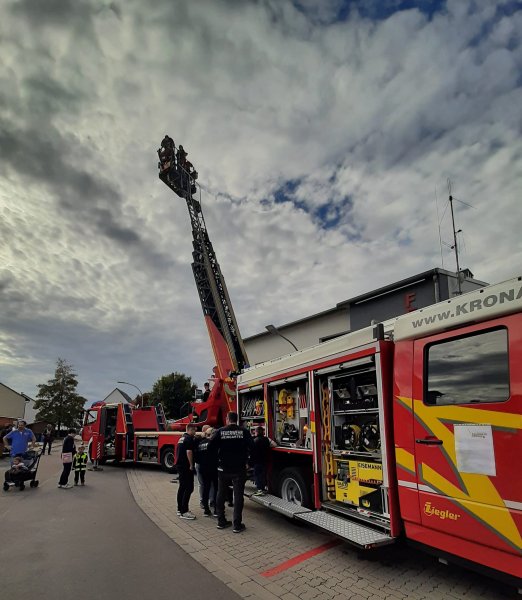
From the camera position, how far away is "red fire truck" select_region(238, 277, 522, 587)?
367 centimetres

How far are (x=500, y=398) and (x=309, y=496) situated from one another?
3.65m

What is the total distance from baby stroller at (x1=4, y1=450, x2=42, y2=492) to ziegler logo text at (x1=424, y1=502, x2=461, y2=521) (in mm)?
10248

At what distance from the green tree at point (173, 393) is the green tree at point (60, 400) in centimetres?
1400

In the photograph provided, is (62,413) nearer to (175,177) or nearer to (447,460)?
(175,177)

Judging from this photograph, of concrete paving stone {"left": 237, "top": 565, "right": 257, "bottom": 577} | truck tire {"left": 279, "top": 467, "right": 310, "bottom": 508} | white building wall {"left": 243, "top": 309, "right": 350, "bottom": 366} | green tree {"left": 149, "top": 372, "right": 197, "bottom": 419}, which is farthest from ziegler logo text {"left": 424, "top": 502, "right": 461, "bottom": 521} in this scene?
green tree {"left": 149, "top": 372, "right": 197, "bottom": 419}

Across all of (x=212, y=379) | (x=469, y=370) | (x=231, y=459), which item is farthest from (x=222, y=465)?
(x=212, y=379)

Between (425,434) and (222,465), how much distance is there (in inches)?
142

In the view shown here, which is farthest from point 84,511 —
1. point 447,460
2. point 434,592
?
point 447,460

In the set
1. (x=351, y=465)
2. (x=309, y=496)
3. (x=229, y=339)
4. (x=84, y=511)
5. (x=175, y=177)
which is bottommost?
(x=84, y=511)

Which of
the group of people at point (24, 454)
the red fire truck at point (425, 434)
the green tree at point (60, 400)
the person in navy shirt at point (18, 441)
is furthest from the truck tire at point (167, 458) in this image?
the green tree at point (60, 400)

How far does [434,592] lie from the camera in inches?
170

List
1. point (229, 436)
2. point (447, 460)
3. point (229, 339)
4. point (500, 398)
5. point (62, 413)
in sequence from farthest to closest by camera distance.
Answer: point (62, 413), point (229, 339), point (229, 436), point (447, 460), point (500, 398)

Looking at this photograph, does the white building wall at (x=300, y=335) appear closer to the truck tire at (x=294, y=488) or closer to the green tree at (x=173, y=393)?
the truck tire at (x=294, y=488)

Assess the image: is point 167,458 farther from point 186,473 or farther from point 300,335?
point 300,335
